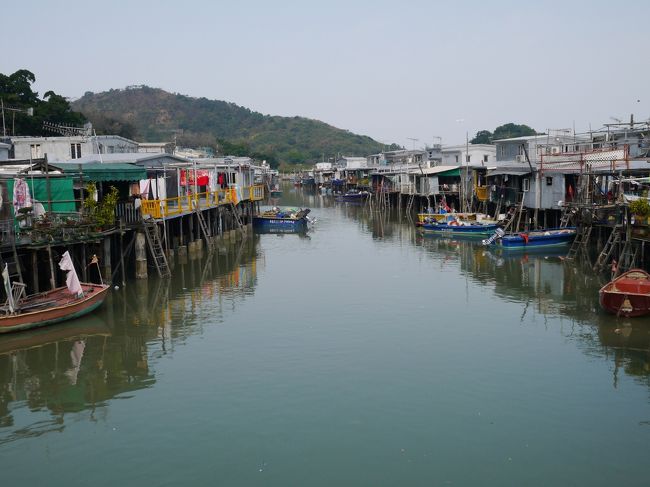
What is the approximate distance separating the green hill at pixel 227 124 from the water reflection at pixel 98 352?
126876mm

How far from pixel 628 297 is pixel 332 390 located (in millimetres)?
10358

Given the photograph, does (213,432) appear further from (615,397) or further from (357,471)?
(615,397)

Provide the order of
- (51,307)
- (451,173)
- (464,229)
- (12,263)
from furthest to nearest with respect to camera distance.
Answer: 1. (451,173)
2. (464,229)
3. (12,263)
4. (51,307)

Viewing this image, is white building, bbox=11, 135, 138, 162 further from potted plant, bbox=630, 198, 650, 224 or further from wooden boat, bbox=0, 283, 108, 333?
potted plant, bbox=630, 198, 650, 224

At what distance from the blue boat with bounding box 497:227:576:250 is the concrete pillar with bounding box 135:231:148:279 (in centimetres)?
1956

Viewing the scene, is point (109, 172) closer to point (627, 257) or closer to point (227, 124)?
point (627, 257)

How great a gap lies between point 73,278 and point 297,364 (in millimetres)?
7937

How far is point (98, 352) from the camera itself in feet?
59.9

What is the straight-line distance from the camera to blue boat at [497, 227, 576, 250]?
115 ft

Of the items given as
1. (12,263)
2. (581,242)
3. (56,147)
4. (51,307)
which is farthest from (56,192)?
(581,242)

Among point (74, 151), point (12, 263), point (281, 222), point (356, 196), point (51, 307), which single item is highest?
point (74, 151)

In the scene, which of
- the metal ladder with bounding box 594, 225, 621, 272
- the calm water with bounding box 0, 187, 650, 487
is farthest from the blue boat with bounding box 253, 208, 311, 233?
the metal ladder with bounding box 594, 225, 621, 272

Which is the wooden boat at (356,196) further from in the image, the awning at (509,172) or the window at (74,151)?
the window at (74,151)

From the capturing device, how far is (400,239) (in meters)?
42.8
